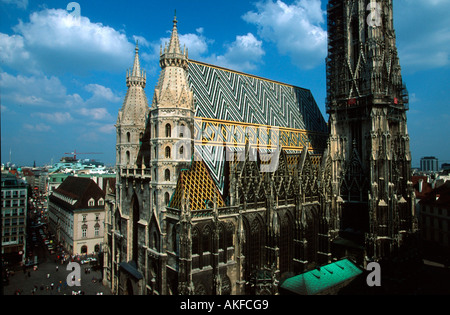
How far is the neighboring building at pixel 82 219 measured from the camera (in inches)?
2420

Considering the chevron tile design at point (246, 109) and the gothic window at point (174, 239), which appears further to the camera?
the chevron tile design at point (246, 109)

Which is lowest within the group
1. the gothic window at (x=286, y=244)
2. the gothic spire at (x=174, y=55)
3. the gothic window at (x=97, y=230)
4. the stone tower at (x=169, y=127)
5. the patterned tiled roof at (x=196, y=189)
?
the gothic window at (x=97, y=230)

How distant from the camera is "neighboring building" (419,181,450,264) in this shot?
5312 centimetres

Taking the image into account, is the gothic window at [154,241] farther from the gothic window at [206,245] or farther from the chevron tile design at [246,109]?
the chevron tile design at [246,109]

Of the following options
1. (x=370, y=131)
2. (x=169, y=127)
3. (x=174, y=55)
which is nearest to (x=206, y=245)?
(x=169, y=127)

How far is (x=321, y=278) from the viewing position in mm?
33188

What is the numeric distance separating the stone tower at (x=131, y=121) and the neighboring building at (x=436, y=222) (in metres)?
52.2

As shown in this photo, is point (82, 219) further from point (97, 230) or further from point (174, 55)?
point (174, 55)

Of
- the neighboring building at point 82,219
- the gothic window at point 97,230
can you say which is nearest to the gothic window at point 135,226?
the neighboring building at point 82,219

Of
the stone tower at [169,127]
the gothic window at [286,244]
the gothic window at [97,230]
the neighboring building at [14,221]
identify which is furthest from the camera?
the gothic window at [97,230]

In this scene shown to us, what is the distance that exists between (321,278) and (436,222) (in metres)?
35.8

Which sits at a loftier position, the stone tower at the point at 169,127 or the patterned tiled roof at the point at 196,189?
the stone tower at the point at 169,127

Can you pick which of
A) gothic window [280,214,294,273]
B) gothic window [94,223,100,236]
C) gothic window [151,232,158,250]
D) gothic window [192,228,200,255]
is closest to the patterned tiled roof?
gothic window [192,228,200,255]

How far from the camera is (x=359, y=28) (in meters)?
46.9
